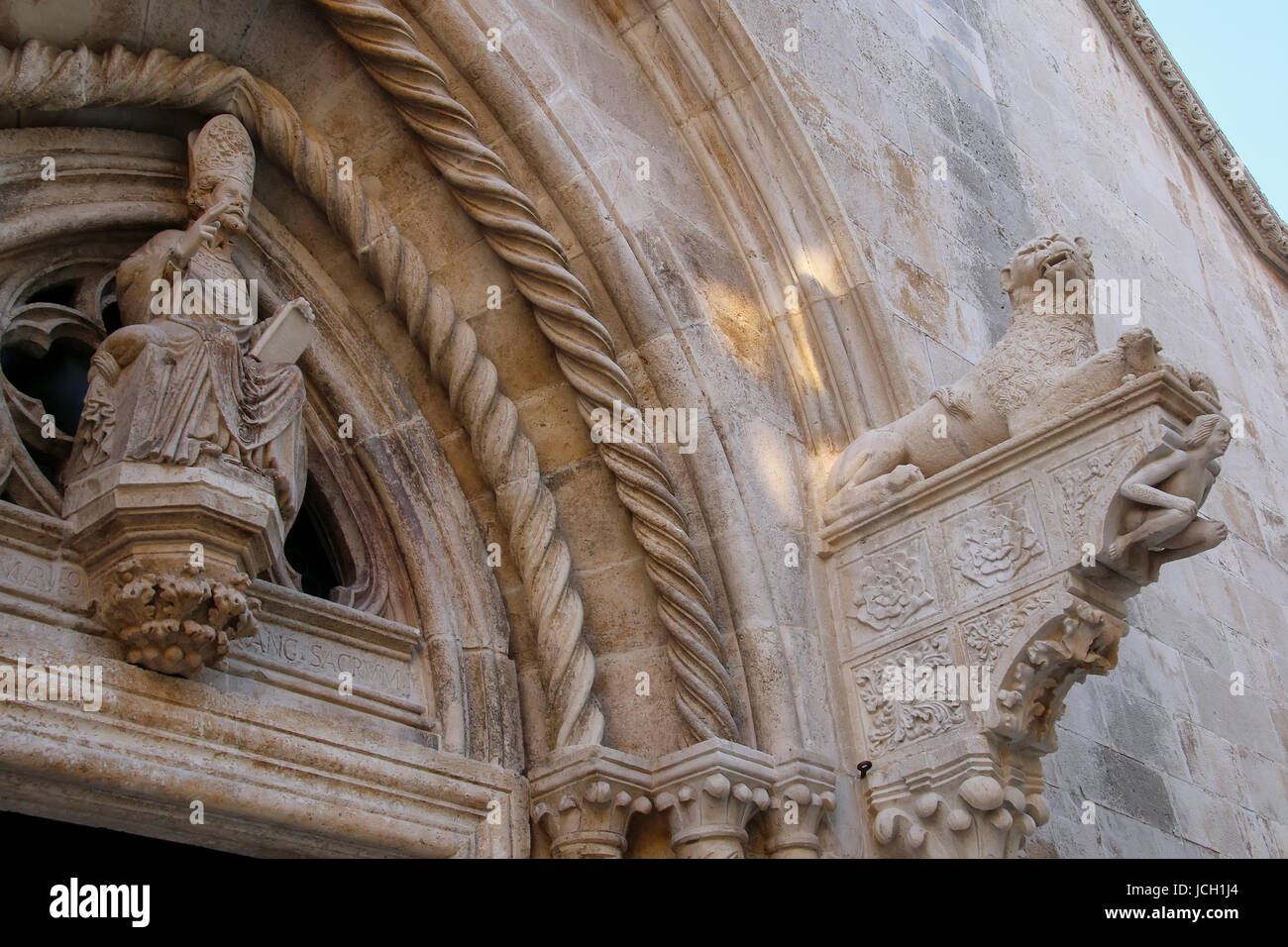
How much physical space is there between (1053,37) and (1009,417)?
503 centimetres

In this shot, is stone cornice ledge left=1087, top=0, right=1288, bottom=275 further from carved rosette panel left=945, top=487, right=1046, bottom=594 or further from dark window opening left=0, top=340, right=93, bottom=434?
dark window opening left=0, top=340, right=93, bottom=434

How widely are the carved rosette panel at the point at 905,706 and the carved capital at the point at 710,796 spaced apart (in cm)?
48

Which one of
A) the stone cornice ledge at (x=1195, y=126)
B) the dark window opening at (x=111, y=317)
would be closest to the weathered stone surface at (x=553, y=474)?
the dark window opening at (x=111, y=317)

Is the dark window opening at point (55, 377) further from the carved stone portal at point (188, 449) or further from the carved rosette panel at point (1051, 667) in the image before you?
the carved rosette panel at point (1051, 667)

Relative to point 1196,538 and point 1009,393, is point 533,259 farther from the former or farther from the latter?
point 1196,538

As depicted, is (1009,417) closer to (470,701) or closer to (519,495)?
(519,495)

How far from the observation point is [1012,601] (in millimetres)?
4227

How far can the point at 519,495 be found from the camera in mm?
4543

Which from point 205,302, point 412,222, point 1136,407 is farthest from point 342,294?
point 1136,407

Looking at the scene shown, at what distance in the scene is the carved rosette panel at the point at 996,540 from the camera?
4254 mm

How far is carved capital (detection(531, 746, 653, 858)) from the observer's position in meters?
4.03

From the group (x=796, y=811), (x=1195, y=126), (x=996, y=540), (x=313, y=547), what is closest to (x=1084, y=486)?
(x=996, y=540)

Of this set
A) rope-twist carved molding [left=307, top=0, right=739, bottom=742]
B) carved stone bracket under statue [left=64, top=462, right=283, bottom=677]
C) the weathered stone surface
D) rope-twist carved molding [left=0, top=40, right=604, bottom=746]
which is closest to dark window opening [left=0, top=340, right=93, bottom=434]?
the weathered stone surface

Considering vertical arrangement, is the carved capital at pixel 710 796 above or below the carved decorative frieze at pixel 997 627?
below
